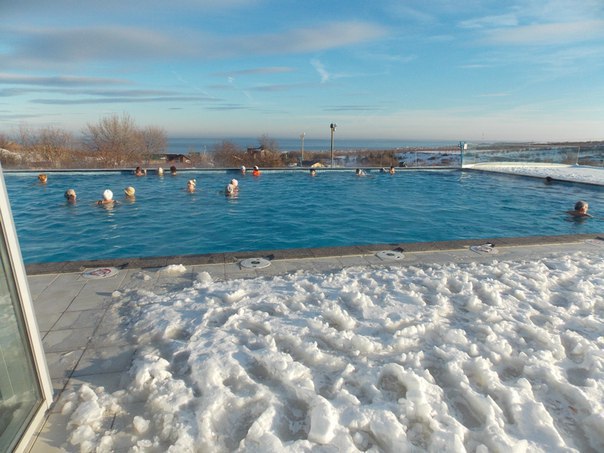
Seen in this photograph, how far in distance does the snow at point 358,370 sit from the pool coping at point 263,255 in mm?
754

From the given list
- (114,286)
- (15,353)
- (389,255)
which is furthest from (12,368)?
(389,255)

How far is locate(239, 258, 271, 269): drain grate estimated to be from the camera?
13.5 ft

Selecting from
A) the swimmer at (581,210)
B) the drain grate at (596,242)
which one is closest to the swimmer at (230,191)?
the drain grate at (596,242)

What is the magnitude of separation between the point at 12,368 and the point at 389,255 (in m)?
3.66

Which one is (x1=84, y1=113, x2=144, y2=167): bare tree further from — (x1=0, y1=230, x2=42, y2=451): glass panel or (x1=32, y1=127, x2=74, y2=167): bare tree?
(x1=0, y1=230, x2=42, y2=451): glass panel

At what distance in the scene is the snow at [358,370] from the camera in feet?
6.03

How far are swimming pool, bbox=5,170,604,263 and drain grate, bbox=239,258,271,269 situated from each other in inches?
105

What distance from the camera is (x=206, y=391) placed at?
6.90ft

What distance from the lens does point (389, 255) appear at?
14.8 feet

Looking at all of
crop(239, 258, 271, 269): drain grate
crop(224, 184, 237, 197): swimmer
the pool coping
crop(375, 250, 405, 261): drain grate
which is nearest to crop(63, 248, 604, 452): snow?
crop(239, 258, 271, 269): drain grate

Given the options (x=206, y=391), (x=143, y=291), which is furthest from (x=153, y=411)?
(x=143, y=291)

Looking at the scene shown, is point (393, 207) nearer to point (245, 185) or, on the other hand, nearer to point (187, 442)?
point (245, 185)

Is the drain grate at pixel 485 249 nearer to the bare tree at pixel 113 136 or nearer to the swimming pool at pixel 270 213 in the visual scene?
the swimming pool at pixel 270 213

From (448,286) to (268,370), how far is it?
2.02 m
